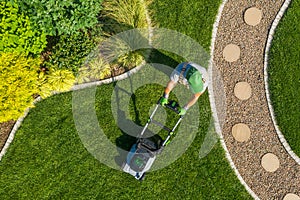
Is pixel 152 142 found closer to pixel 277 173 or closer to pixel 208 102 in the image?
pixel 208 102

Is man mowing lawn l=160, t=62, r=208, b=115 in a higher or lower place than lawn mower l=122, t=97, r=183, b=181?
higher

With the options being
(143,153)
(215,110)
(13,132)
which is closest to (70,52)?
(13,132)

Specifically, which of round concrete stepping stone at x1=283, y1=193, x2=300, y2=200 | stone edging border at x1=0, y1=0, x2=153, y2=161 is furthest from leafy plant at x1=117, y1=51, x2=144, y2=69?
round concrete stepping stone at x1=283, y1=193, x2=300, y2=200

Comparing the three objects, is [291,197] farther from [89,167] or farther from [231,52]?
[89,167]

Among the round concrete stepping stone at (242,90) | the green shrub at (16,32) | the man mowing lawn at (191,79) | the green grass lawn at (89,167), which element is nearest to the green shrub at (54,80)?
the green grass lawn at (89,167)

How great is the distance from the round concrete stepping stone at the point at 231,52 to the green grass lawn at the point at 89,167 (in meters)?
1.24

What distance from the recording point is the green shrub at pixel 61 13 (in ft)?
29.9

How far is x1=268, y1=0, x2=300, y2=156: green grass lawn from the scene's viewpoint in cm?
1119

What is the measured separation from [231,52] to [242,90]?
1081 mm

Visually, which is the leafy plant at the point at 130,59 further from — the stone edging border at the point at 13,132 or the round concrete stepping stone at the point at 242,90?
the round concrete stepping stone at the point at 242,90

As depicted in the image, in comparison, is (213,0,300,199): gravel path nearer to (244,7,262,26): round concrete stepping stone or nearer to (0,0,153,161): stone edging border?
(244,7,262,26): round concrete stepping stone

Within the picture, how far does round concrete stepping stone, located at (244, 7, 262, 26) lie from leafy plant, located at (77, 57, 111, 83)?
13.3ft

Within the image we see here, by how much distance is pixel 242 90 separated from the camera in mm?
11352

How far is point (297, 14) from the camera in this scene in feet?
A: 38.1
